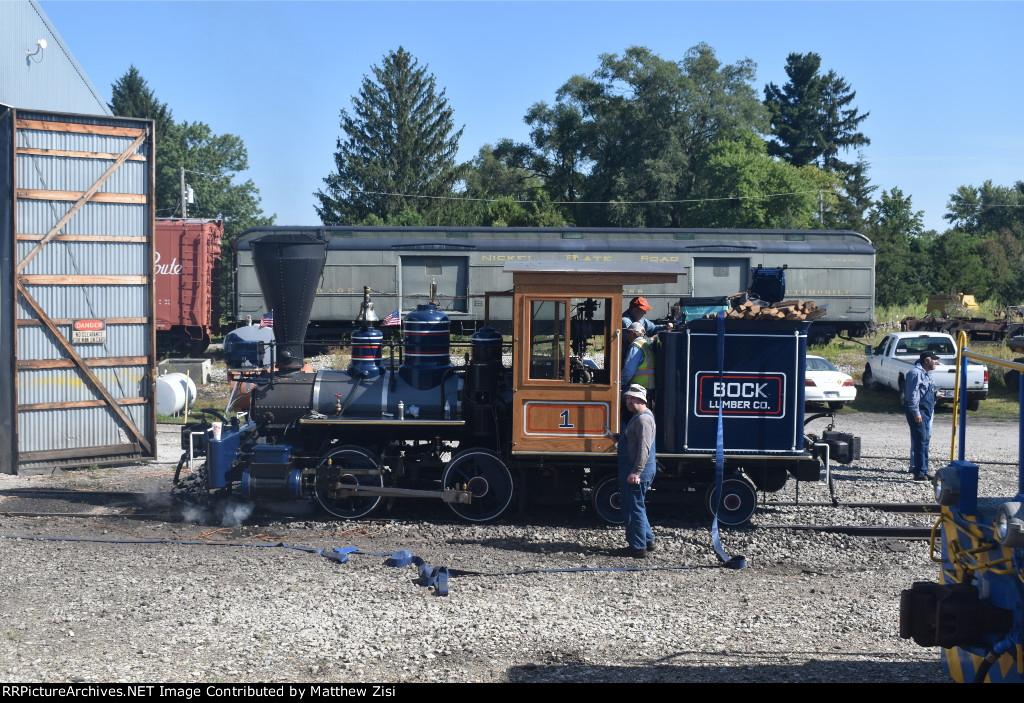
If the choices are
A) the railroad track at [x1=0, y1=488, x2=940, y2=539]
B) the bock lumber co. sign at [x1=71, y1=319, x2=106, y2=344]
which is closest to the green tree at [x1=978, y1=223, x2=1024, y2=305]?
the railroad track at [x1=0, y1=488, x2=940, y2=539]

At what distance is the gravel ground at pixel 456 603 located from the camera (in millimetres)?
5562

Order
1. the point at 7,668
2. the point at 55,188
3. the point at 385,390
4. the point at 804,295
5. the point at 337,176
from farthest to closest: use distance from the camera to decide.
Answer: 1. the point at 337,176
2. the point at 804,295
3. the point at 55,188
4. the point at 385,390
5. the point at 7,668

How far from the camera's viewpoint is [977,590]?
14.5 ft

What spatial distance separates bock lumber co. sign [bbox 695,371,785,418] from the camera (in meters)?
8.93

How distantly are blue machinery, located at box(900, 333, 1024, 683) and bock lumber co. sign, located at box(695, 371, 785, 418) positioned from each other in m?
4.10

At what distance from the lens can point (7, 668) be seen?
17.7 feet

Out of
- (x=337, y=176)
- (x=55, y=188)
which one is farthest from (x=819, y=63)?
(x=55, y=188)

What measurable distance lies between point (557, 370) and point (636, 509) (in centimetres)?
Result: 167

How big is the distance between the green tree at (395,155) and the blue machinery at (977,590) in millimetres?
47171

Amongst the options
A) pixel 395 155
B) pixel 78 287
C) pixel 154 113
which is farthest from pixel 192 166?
pixel 78 287

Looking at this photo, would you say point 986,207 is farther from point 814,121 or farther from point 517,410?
point 517,410

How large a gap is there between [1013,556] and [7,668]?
5812 millimetres

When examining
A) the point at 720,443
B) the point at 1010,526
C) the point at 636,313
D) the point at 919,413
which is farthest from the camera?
the point at 919,413

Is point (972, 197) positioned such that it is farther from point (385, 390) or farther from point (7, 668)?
point (7, 668)
